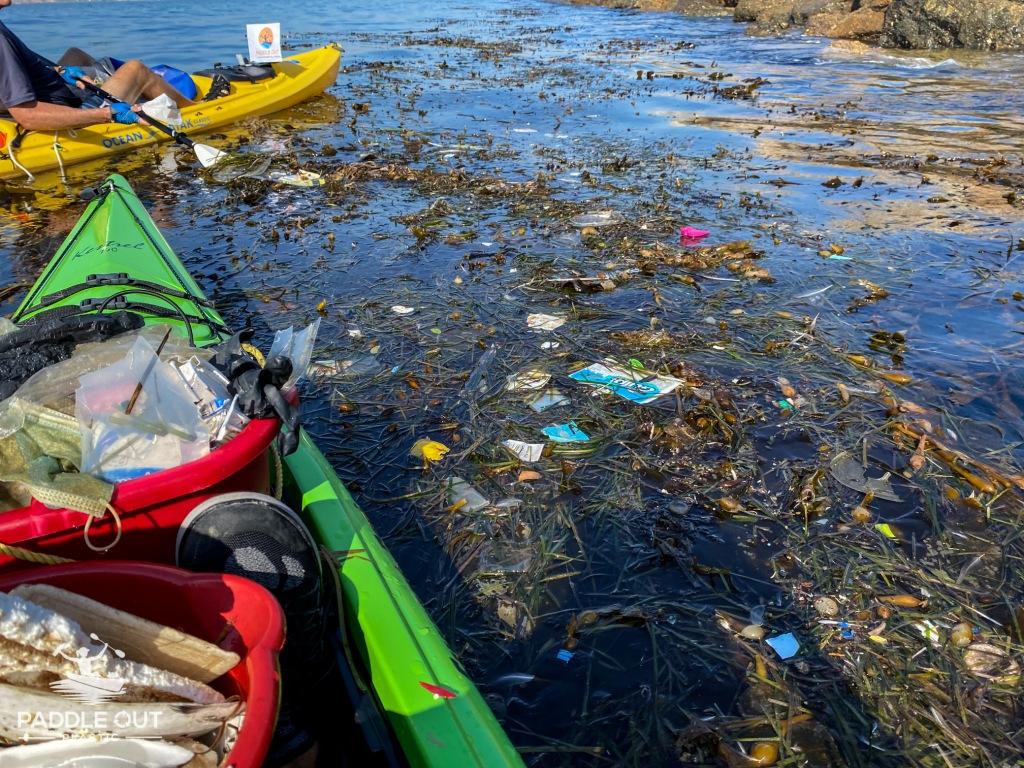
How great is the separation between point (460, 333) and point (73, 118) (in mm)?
6620

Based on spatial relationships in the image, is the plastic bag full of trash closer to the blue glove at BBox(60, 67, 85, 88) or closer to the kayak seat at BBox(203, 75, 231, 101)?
the blue glove at BBox(60, 67, 85, 88)

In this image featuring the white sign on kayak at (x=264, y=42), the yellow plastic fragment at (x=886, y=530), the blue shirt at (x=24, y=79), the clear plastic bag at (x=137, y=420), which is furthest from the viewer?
the white sign on kayak at (x=264, y=42)

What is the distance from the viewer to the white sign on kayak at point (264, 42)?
11148mm

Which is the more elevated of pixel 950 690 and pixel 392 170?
pixel 392 170

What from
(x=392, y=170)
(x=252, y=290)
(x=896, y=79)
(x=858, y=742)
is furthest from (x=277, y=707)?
(x=896, y=79)

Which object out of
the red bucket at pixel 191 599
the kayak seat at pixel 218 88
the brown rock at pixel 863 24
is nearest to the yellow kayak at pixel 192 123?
the kayak seat at pixel 218 88

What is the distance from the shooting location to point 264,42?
1145 centimetres

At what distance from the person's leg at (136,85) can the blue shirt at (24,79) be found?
2.30 feet

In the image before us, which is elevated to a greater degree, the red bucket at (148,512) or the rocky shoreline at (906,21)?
the rocky shoreline at (906,21)

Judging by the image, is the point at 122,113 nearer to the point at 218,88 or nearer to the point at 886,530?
the point at 218,88

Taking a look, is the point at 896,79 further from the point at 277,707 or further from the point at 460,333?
the point at 277,707

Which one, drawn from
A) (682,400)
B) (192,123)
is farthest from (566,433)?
(192,123)

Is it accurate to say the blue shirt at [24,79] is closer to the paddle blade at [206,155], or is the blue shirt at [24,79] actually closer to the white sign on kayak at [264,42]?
the paddle blade at [206,155]

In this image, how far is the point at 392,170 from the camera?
840 cm
